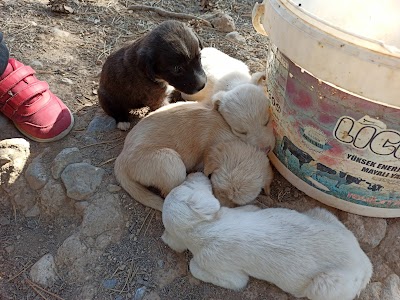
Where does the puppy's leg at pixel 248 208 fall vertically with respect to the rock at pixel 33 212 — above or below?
above

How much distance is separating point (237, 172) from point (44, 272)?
4.26ft

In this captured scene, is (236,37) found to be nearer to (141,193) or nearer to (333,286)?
(141,193)

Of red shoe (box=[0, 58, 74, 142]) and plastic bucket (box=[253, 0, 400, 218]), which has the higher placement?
plastic bucket (box=[253, 0, 400, 218])

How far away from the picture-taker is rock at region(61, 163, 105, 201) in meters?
2.78

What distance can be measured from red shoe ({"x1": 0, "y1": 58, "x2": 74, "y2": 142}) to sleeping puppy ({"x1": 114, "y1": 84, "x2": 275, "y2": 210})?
0.60m

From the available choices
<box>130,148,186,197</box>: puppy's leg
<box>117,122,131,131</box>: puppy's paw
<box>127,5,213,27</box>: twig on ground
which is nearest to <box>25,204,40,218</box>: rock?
<box>130,148,186,197</box>: puppy's leg

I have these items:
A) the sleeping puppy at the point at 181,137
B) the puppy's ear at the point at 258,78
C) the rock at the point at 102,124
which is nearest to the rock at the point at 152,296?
the sleeping puppy at the point at 181,137

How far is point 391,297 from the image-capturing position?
243 cm

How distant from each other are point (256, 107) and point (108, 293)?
4.79 ft

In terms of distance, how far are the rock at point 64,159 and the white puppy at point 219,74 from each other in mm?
1000

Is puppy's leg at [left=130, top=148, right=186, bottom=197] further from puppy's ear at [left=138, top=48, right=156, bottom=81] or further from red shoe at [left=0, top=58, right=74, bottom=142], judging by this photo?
red shoe at [left=0, top=58, right=74, bottom=142]

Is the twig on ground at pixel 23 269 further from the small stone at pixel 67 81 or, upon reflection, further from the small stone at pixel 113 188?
the small stone at pixel 67 81

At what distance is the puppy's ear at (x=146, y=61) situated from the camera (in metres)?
2.85

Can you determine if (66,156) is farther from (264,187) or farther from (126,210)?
(264,187)
